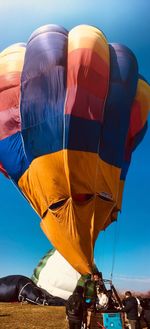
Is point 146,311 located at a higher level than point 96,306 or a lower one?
lower

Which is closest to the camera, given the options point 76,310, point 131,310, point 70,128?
point 76,310

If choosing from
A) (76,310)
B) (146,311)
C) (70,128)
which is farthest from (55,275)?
(76,310)

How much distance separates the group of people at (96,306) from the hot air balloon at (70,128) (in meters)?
2.95

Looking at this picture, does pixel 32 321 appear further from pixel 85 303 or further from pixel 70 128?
pixel 70 128

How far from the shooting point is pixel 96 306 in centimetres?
671

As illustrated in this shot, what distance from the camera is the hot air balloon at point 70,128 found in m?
10.2

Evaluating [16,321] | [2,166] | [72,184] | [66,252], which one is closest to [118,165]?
[72,184]

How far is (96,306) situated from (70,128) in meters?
4.63

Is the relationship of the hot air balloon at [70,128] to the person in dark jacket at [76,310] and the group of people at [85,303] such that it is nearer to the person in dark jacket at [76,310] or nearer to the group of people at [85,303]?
the group of people at [85,303]

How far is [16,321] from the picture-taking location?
363 inches

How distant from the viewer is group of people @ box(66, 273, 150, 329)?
20.9 ft

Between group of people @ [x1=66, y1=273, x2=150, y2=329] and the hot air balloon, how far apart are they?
116 inches

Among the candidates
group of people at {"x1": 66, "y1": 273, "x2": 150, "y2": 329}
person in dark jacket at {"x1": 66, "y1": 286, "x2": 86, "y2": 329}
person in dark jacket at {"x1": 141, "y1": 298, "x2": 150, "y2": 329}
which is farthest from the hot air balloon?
person in dark jacket at {"x1": 66, "y1": 286, "x2": 86, "y2": 329}

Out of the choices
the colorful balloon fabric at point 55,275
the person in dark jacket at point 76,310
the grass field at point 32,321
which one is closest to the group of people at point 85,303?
the person in dark jacket at point 76,310
